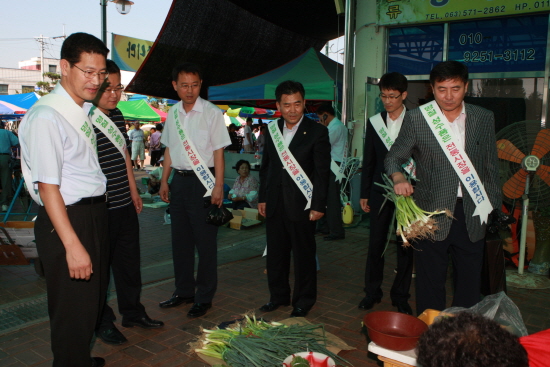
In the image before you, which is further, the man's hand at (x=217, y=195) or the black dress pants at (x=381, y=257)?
the black dress pants at (x=381, y=257)

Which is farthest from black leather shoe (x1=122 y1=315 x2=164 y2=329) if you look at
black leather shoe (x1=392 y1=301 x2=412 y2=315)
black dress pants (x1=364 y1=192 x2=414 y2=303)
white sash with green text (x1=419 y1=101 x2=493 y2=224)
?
white sash with green text (x1=419 y1=101 x2=493 y2=224)

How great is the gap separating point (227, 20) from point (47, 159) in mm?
9536

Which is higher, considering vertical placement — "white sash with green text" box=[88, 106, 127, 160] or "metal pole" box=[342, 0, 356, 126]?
"metal pole" box=[342, 0, 356, 126]

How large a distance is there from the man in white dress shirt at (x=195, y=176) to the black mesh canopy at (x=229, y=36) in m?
6.67

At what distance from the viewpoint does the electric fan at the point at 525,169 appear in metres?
4.54

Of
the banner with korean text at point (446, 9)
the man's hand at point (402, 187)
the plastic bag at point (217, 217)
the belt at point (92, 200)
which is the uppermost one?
the banner with korean text at point (446, 9)

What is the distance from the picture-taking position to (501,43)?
6.91 metres

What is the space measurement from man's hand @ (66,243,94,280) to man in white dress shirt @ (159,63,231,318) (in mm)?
1605

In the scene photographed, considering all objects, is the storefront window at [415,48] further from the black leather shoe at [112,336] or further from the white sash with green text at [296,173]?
the black leather shoe at [112,336]

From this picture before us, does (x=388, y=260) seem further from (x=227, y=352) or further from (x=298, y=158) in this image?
(x=227, y=352)

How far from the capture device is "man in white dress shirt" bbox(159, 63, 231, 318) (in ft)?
12.5

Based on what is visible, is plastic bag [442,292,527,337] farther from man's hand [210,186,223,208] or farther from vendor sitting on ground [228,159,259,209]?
vendor sitting on ground [228,159,259,209]

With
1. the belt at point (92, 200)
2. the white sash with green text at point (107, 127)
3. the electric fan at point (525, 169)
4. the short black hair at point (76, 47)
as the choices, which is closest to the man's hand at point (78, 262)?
the belt at point (92, 200)

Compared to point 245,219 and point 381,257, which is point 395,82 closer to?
point 381,257
